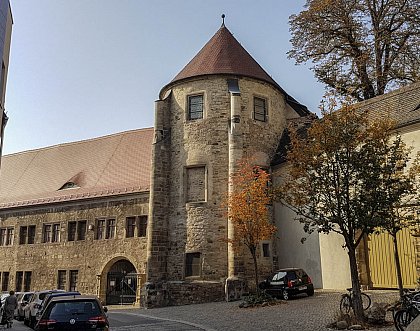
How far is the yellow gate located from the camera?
1848cm

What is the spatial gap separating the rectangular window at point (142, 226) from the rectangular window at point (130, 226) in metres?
0.50

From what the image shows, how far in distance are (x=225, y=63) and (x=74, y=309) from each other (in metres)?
18.6

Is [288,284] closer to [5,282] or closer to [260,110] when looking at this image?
[260,110]

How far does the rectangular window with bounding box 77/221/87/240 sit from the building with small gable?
0.09m

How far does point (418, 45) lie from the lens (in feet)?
83.9

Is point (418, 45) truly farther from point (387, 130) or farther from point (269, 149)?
point (387, 130)

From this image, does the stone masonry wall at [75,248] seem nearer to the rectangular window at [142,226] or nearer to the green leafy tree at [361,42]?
the rectangular window at [142,226]

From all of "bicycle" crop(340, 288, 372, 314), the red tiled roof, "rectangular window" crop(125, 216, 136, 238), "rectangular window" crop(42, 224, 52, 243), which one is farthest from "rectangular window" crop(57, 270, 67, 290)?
"bicycle" crop(340, 288, 372, 314)

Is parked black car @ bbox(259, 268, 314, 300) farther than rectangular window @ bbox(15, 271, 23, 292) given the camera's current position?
No

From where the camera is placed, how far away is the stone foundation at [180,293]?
22.6m

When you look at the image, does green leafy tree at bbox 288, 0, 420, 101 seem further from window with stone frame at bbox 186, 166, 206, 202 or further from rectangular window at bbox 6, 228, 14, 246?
rectangular window at bbox 6, 228, 14, 246

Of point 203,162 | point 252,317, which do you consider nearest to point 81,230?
point 203,162

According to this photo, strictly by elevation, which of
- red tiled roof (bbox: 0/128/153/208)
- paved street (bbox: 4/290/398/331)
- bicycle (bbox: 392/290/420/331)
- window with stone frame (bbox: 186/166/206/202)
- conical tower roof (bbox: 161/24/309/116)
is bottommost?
paved street (bbox: 4/290/398/331)

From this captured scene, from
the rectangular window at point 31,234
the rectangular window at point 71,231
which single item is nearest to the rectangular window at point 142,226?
the rectangular window at point 71,231
